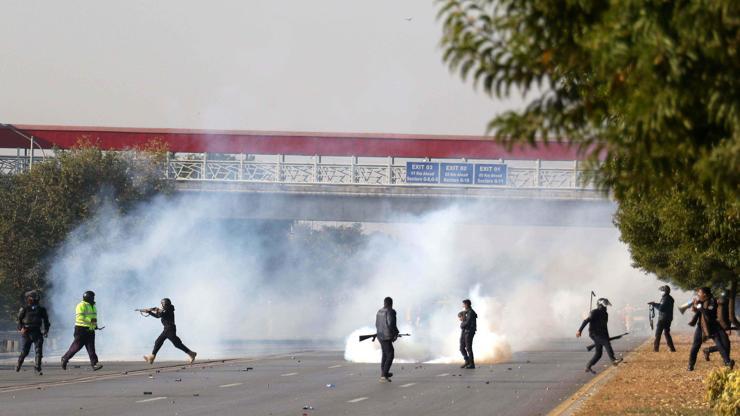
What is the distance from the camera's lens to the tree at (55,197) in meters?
50.1

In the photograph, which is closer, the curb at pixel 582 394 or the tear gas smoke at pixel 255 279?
the curb at pixel 582 394

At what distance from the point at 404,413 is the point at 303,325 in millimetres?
65815

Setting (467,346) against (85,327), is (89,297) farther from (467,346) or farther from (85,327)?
(467,346)

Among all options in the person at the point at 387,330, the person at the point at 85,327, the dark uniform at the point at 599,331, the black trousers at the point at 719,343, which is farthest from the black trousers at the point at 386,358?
the person at the point at 85,327

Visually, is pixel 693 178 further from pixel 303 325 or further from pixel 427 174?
pixel 303 325

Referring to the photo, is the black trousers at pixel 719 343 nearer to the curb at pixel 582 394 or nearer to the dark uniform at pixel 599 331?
the curb at pixel 582 394

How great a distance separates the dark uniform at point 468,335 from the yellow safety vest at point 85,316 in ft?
26.0

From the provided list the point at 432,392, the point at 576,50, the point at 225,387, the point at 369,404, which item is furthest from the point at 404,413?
the point at 576,50

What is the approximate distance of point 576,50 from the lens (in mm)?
7926

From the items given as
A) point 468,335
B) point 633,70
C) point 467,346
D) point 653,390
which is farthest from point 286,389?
point 633,70

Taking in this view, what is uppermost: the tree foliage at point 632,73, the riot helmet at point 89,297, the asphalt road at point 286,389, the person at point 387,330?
the tree foliage at point 632,73

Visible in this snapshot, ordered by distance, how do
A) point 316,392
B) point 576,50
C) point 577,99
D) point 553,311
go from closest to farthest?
point 576,50 < point 577,99 < point 316,392 < point 553,311

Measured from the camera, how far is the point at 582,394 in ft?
69.8

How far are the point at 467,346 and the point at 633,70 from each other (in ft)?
79.1
